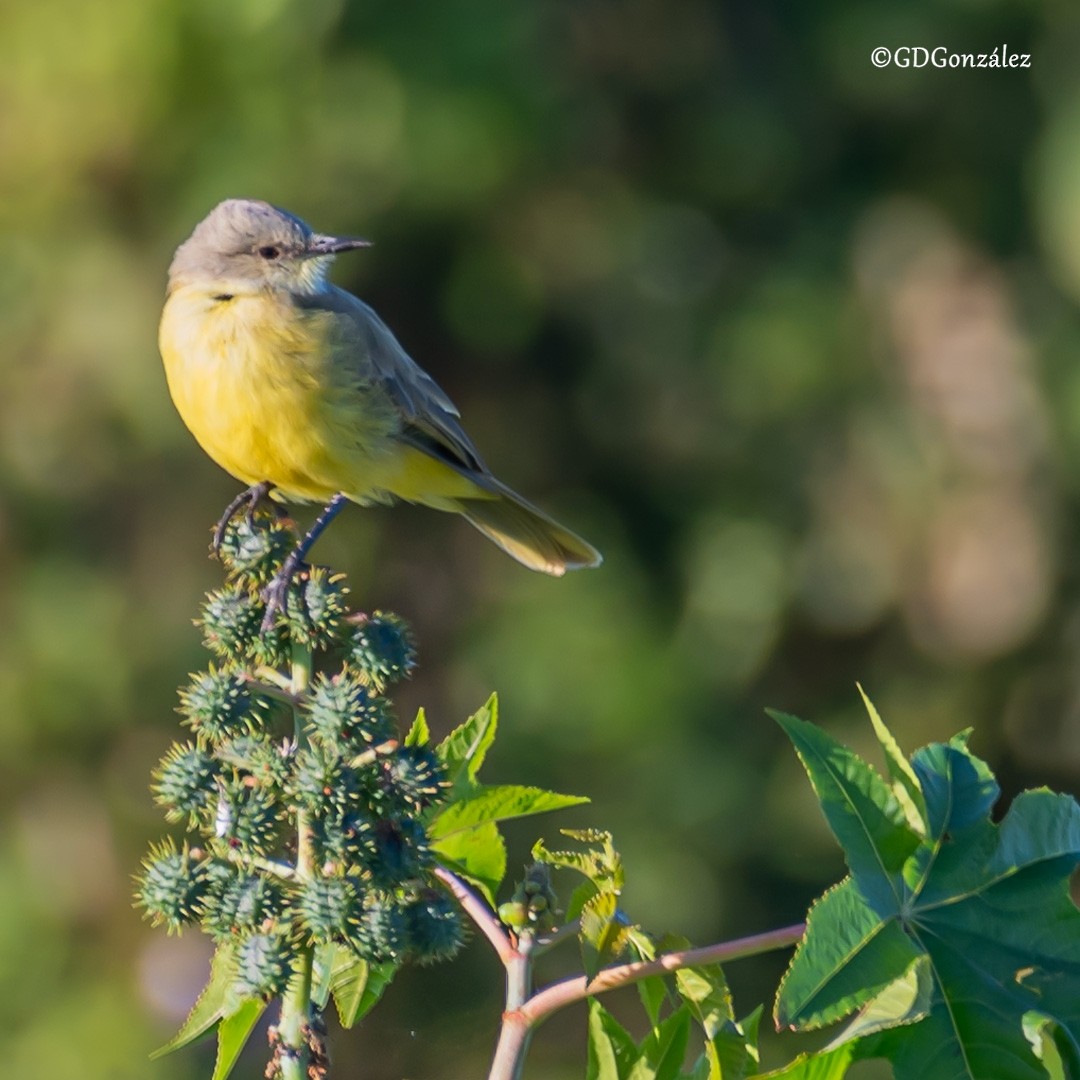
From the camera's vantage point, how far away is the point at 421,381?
503 cm

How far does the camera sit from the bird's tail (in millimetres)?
4910

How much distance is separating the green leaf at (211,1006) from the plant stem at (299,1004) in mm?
118

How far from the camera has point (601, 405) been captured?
30.3 feet

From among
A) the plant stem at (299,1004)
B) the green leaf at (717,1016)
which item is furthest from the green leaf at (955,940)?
the plant stem at (299,1004)

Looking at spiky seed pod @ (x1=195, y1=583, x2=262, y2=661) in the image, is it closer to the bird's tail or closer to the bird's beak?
the bird's beak

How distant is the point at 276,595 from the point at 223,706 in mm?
196

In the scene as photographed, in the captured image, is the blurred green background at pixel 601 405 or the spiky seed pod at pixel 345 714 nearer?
the spiky seed pod at pixel 345 714

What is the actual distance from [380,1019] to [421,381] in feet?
10.9

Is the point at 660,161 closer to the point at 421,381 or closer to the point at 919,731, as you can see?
the point at 919,731

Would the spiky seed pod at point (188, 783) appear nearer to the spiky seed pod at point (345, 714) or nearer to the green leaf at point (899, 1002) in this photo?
the spiky seed pod at point (345, 714)

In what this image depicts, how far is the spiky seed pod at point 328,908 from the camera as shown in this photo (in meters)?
1.90

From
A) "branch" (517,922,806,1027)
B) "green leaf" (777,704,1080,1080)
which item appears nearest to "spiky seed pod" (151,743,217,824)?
"branch" (517,922,806,1027)


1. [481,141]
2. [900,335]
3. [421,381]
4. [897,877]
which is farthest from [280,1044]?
[900,335]

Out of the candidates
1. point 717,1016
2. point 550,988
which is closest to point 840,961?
point 717,1016
